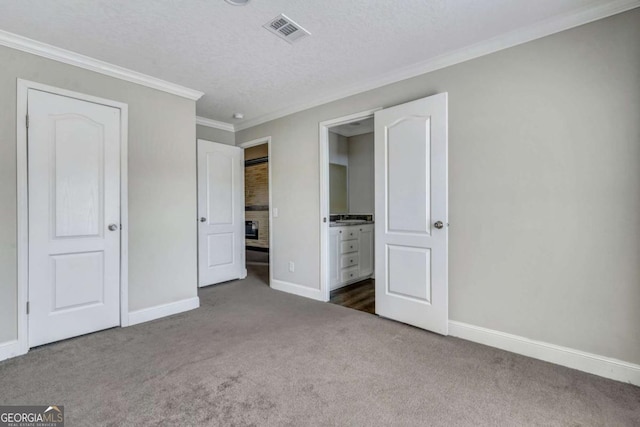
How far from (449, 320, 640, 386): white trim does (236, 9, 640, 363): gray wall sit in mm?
46

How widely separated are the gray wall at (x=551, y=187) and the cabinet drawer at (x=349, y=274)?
5.84ft

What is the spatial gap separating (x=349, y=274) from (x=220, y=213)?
2.11 meters

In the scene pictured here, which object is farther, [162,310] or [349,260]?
[349,260]

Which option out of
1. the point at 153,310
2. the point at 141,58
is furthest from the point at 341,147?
the point at 153,310

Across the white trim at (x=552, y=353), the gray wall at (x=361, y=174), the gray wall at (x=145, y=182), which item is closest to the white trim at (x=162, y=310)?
the gray wall at (x=145, y=182)

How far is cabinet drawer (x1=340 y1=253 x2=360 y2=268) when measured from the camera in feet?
13.8

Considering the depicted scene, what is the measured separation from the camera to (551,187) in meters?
2.18

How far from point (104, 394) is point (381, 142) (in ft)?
9.54

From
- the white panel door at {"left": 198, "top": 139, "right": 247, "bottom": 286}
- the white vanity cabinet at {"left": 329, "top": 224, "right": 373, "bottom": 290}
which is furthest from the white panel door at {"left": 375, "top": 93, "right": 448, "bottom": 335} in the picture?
the white panel door at {"left": 198, "top": 139, "right": 247, "bottom": 286}

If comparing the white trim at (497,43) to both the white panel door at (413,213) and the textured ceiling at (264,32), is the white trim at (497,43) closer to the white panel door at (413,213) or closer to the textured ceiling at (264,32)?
the textured ceiling at (264,32)

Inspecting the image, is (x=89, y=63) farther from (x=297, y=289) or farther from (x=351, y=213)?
(x=351, y=213)

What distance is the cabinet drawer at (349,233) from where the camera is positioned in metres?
4.18

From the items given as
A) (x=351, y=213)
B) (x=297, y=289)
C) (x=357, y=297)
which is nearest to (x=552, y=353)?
(x=357, y=297)

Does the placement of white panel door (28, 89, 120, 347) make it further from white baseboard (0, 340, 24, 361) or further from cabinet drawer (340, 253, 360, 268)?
cabinet drawer (340, 253, 360, 268)
